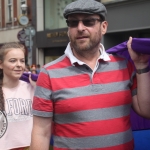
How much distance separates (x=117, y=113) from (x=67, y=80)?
0.37 metres

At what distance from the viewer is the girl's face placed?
3.24m

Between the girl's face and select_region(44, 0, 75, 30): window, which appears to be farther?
select_region(44, 0, 75, 30): window

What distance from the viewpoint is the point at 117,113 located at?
2121 millimetres

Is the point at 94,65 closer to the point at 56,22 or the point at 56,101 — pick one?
the point at 56,101

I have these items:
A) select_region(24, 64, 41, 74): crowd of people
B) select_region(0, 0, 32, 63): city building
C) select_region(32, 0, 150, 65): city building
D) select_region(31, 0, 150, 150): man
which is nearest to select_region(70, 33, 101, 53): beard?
select_region(31, 0, 150, 150): man

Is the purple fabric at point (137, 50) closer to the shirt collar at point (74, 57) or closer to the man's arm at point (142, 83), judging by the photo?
the man's arm at point (142, 83)

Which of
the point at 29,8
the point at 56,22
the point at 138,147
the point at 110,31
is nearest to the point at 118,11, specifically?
the point at 110,31

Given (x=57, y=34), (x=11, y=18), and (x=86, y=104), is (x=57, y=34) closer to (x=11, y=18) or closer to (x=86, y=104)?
(x=11, y=18)

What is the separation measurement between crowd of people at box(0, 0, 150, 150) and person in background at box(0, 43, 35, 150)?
92 centimetres

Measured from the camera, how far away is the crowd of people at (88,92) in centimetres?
207

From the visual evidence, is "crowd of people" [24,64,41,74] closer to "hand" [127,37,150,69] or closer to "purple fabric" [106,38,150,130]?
"purple fabric" [106,38,150,130]

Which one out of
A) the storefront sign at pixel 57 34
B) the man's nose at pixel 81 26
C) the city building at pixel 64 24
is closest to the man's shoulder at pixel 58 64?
the man's nose at pixel 81 26

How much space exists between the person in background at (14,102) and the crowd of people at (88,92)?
0.92 metres

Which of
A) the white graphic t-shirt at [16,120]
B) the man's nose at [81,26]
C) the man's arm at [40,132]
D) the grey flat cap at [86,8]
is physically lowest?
the white graphic t-shirt at [16,120]
